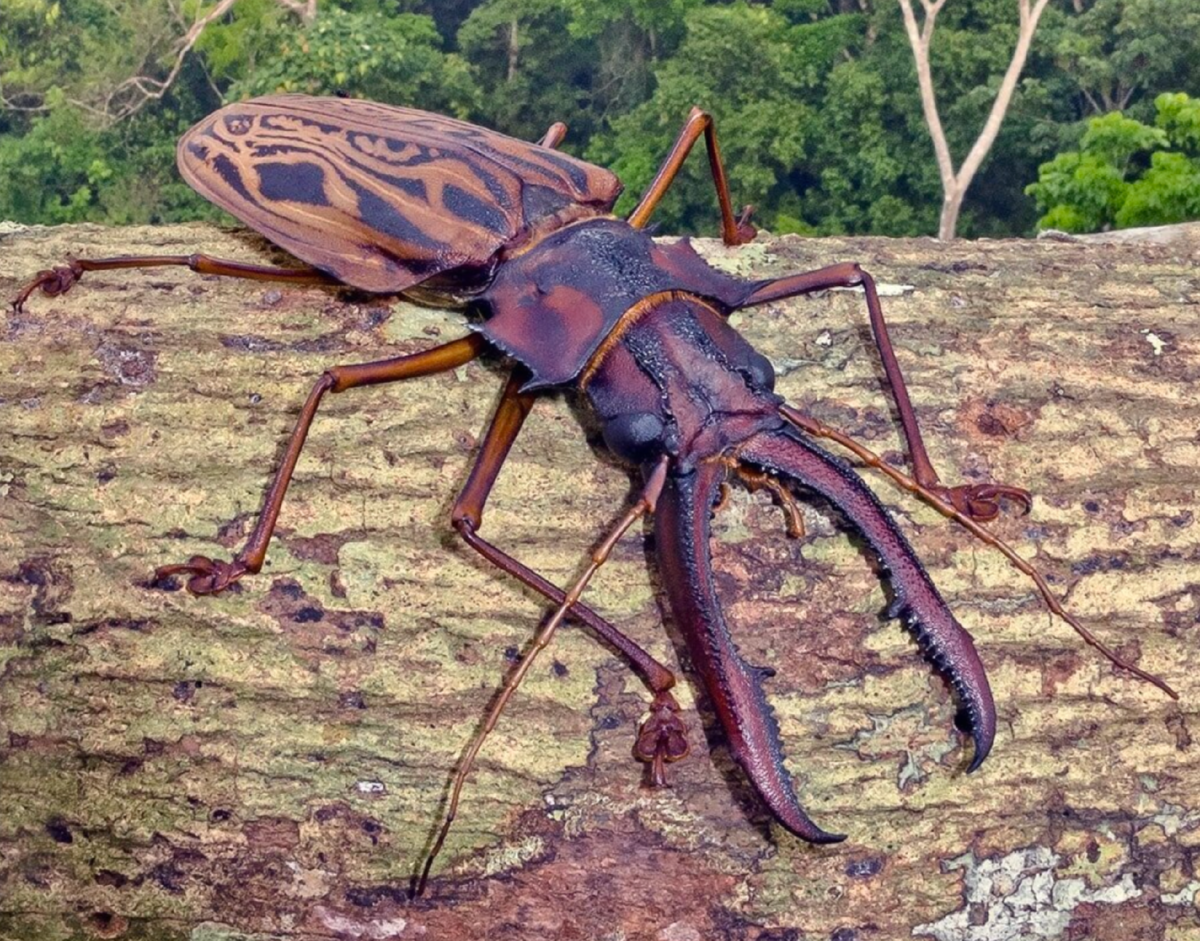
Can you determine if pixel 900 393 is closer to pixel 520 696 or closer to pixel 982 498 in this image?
pixel 982 498

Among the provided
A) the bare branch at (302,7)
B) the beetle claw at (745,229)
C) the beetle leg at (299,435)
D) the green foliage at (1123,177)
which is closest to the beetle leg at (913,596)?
the beetle leg at (299,435)

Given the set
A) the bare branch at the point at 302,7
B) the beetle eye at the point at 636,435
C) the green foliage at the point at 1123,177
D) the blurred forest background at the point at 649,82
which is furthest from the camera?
the bare branch at the point at 302,7

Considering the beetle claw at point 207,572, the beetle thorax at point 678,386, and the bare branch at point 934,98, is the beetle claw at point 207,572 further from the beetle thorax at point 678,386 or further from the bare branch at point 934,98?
the bare branch at point 934,98

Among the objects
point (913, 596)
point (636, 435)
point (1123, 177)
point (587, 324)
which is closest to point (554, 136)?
point (587, 324)

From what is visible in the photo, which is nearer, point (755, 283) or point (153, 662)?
point (153, 662)

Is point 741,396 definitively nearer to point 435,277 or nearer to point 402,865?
point 435,277

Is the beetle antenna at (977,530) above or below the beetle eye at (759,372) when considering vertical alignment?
below

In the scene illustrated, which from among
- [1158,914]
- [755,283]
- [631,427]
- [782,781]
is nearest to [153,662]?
[631,427]
